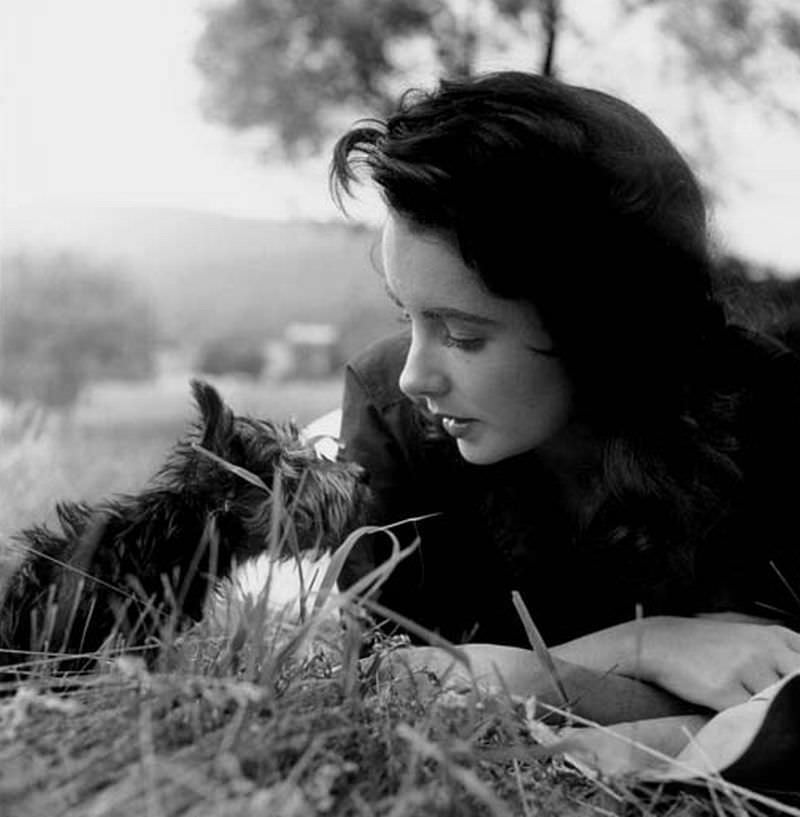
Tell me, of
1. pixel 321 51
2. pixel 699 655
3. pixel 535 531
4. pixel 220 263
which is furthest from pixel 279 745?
pixel 220 263

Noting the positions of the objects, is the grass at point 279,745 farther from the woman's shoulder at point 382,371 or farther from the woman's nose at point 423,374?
the woman's shoulder at point 382,371

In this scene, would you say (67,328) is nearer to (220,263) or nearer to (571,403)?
(220,263)

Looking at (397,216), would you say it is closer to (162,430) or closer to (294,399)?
(162,430)

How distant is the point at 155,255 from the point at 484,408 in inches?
405

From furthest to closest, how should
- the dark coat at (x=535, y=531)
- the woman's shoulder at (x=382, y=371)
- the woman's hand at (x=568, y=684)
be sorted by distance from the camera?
the woman's shoulder at (x=382, y=371) → the dark coat at (x=535, y=531) → the woman's hand at (x=568, y=684)

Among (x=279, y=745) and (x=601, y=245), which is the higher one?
(x=601, y=245)

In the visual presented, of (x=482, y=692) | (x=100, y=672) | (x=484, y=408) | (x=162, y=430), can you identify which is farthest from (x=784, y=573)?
(x=162, y=430)

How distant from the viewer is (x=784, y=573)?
3150 mm

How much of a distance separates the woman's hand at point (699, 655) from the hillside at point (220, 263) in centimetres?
897

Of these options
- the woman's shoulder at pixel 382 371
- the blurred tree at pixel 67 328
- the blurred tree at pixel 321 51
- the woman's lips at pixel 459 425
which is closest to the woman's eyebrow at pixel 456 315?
the woman's lips at pixel 459 425

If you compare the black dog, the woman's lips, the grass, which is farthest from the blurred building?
the grass

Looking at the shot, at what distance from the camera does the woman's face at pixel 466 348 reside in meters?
2.68

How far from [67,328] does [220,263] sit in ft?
5.27

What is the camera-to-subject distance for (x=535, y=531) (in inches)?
127
